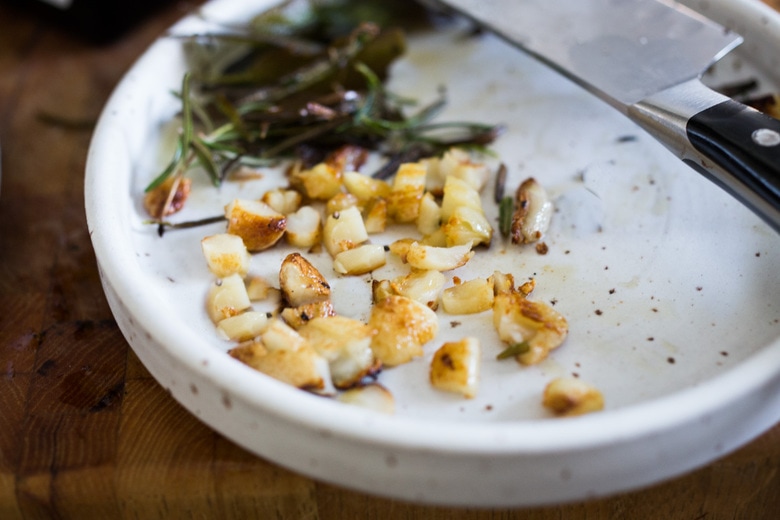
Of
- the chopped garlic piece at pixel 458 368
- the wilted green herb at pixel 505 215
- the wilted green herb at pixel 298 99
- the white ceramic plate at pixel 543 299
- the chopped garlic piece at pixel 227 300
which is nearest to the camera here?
the white ceramic plate at pixel 543 299

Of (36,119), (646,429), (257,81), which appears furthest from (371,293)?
(36,119)

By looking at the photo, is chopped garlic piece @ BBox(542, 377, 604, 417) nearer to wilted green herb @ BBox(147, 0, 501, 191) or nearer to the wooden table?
the wooden table

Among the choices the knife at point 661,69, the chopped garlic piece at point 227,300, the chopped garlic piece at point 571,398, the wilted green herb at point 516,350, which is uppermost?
the knife at point 661,69

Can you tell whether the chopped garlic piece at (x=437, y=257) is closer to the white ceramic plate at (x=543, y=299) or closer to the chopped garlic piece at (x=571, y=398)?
the white ceramic plate at (x=543, y=299)

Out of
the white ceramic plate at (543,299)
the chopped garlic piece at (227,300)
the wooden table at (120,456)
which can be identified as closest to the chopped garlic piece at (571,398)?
the white ceramic plate at (543,299)

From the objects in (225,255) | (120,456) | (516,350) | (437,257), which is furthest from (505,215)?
(120,456)

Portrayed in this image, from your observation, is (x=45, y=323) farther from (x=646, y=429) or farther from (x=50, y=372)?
(x=646, y=429)

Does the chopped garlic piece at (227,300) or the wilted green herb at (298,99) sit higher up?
the wilted green herb at (298,99)
